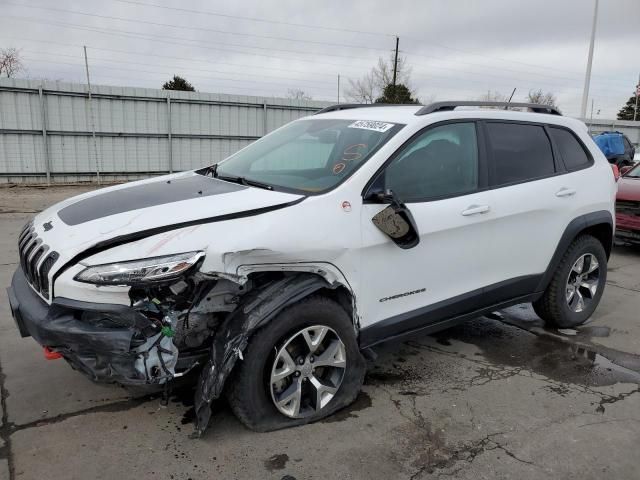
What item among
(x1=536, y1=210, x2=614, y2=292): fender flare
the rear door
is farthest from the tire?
the rear door

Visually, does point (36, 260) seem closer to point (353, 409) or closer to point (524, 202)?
point (353, 409)

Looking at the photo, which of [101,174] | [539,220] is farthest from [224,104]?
[539,220]

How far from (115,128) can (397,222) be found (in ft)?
45.1

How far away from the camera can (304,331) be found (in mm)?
2883

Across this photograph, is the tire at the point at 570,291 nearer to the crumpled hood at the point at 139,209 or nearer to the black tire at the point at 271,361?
the black tire at the point at 271,361

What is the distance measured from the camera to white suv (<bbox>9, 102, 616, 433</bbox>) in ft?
8.42

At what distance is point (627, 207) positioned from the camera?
772 centimetres

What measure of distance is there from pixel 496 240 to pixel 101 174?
1375cm

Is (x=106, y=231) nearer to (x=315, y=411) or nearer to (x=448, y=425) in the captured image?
(x=315, y=411)

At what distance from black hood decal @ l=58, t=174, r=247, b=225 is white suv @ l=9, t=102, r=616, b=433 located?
2cm

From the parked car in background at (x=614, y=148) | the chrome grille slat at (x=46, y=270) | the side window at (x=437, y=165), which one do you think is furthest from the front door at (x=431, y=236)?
the parked car in background at (x=614, y=148)

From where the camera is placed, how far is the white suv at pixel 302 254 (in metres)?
2.57

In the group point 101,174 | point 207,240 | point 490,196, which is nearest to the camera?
point 207,240

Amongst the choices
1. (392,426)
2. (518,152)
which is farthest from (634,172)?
(392,426)
